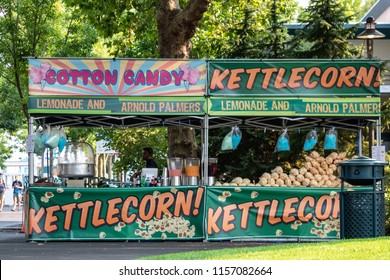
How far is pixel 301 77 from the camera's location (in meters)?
20.4

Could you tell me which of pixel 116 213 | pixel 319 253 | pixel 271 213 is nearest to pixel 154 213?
pixel 116 213

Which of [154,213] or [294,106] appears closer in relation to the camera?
[154,213]

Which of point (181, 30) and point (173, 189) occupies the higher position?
point (181, 30)

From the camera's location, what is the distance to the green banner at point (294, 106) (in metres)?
20.0

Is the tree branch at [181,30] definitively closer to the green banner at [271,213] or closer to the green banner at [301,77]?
the green banner at [301,77]

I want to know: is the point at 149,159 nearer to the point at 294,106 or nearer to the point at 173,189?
the point at 173,189

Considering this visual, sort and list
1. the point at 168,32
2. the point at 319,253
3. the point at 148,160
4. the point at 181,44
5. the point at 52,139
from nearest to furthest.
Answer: the point at 319,253, the point at 52,139, the point at 148,160, the point at 181,44, the point at 168,32

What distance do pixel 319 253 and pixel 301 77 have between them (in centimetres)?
766

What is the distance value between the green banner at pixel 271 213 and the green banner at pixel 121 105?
166cm

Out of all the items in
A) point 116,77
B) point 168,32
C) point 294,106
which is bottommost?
point 294,106

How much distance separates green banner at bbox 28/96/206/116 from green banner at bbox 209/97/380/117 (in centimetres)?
44

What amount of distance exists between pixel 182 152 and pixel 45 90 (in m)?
5.37

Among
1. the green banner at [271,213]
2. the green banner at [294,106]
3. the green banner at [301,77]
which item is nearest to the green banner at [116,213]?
the green banner at [271,213]
